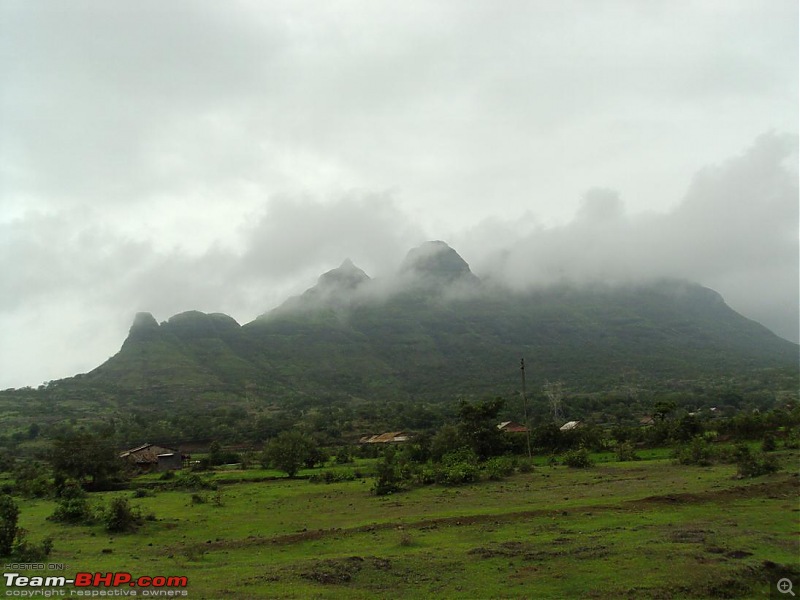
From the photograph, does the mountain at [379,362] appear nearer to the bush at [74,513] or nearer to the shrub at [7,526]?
the bush at [74,513]

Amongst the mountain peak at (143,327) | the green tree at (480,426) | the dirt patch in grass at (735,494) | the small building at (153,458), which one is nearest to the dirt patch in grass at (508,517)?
the dirt patch in grass at (735,494)

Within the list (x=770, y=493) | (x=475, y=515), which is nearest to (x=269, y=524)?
(x=475, y=515)

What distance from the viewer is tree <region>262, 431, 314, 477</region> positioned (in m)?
56.8

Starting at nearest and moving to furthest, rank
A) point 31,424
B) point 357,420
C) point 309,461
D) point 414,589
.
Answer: point 414,589 < point 309,461 < point 31,424 < point 357,420

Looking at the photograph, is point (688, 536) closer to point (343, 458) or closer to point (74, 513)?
point (74, 513)

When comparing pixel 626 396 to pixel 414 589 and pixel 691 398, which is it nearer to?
pixel 691 398

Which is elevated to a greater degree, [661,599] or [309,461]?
[661,599]

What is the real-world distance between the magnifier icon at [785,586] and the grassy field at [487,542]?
10.5 inches

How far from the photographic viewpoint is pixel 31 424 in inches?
3927

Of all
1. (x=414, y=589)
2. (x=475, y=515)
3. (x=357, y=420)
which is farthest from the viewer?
(x=357, y=420)

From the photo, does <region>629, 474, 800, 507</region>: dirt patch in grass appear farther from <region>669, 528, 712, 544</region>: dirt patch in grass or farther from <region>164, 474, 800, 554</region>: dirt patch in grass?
<region>669, 528, 712, 544</region>: dirt patch in grass

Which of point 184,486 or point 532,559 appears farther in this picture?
point 184,486

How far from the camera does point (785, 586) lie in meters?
16.1

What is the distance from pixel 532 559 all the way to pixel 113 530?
22446 mm
